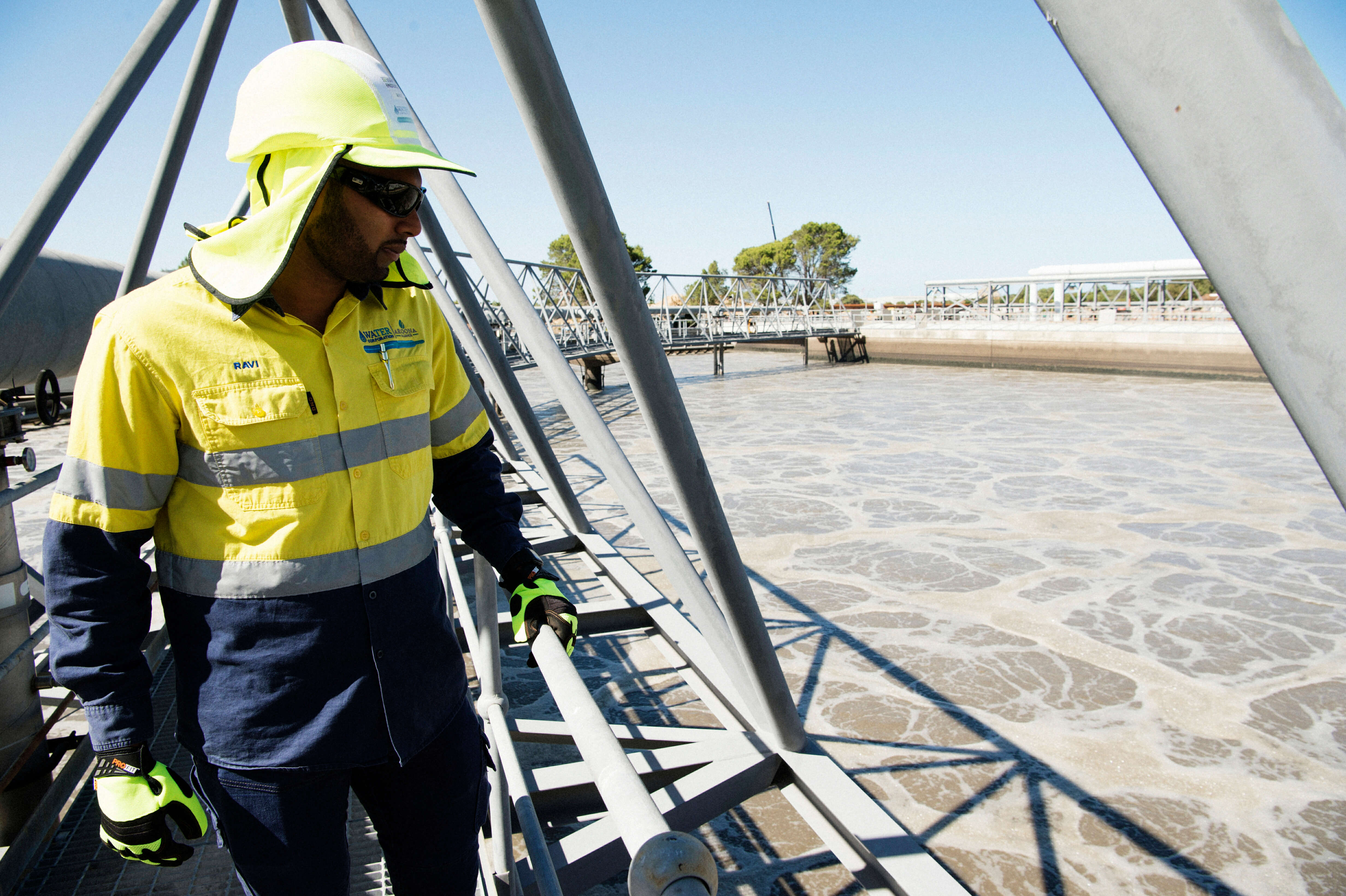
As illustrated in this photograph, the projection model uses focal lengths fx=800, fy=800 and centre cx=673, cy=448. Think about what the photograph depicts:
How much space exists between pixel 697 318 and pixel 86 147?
22440 mm

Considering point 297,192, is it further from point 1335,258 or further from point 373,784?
point 1335,258

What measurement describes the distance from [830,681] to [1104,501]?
549cm

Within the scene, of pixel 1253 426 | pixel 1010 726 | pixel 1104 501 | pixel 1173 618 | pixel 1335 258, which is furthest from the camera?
pixel 1253 426

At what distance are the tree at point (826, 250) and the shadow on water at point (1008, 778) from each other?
6989 centimetres

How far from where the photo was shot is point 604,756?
104 centimetres

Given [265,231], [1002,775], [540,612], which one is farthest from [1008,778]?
[265,231]

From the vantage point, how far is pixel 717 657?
2244 millimetres

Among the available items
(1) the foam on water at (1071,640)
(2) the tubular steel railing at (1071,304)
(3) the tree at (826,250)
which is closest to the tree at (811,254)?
(3) the tree at (826,250)

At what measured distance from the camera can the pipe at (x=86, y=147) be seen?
2.34 metres

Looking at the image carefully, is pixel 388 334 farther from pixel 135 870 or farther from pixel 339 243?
pixel 135 870

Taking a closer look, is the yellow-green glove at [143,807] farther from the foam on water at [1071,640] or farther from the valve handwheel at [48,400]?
the foam on water at [1071,640]

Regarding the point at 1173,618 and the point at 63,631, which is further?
the point at 1173,618

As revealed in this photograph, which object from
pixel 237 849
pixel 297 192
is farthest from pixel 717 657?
pixel 297 192

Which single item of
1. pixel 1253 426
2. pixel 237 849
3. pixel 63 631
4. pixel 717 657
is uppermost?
pixel 63 631
